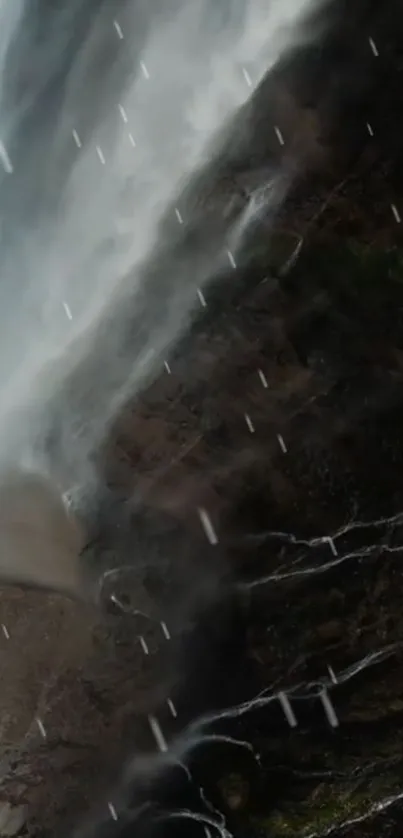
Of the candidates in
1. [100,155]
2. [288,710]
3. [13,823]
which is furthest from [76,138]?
[13,823]

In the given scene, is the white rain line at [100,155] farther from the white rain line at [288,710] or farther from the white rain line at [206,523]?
the white rain line at [288,710]

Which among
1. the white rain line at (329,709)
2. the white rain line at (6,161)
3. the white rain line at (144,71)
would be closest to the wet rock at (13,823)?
the white rain line at (329,709)

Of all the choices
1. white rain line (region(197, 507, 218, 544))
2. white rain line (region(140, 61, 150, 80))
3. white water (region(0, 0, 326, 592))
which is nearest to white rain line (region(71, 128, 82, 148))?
white water (region(0, 0, 326, 592))

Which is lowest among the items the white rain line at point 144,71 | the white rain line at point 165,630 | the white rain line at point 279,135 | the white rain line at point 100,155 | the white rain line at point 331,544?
the white rain line at point 165,630

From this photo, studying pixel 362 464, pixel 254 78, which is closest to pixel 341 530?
pixel 362 464

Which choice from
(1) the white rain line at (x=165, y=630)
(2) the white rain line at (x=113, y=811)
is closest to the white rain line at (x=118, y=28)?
(1) the white rain line at (x=165, y=630)

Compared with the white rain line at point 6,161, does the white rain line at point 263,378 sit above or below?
below

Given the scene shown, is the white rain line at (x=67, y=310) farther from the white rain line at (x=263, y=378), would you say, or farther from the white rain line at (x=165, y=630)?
the white rain line at (x=165, y=630)
